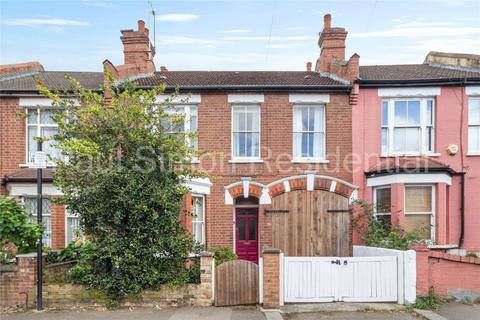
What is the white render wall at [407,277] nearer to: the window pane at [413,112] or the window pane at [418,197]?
the window pane at [418,197]

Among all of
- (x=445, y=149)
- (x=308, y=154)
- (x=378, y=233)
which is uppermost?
(x=445, y=149)

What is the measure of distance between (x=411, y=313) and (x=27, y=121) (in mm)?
13259

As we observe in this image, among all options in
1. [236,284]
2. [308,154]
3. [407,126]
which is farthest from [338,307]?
[407,126]

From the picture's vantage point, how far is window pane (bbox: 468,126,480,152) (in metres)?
13.8

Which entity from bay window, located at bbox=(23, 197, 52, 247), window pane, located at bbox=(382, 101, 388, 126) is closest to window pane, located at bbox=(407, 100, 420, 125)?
window pane, located at bbox=(382, 101, 388, 126)

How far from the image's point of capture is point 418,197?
43.5ft

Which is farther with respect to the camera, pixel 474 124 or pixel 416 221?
pixel 474 124

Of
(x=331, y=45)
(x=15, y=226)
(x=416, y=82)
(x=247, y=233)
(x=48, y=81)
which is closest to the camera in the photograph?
(x=15, y=226)

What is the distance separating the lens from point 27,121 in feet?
46.1

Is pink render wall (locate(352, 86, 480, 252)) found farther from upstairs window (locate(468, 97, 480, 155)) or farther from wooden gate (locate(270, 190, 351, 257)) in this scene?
wooden gate (locate(270, 190, 351, 257))

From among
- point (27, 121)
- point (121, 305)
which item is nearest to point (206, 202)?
point (121, 305)

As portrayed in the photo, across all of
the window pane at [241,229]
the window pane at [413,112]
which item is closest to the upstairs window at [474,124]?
the window pane at [413,112]

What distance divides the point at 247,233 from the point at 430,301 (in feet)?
21.5

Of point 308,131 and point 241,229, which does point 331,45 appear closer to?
point 308,131
